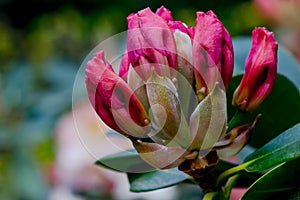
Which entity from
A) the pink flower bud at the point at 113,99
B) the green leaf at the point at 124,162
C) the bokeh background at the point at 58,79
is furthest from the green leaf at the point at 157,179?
the bokeh background at the point at 58,79

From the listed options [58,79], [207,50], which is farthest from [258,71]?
[58,79]

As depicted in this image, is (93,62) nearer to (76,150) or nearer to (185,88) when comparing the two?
(185,88)

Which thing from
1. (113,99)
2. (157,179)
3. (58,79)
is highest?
(113,99)

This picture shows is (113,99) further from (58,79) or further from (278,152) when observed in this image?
(58,79)

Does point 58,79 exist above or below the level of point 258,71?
below

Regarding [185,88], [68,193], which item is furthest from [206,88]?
[68,193]

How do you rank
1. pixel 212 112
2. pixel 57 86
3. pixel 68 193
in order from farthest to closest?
pixel 57 86 → pixel 68 193 → pixel 212 112

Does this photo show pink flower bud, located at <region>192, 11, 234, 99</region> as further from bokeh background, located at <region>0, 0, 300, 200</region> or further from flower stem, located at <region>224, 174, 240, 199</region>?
bokeh background, located at <region>0, 0, 300, 200</region>

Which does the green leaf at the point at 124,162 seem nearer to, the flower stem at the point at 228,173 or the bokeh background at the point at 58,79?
the flower stem at the point at 228,173
